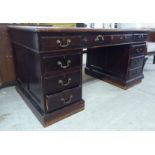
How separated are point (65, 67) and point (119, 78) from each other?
1.03 metres

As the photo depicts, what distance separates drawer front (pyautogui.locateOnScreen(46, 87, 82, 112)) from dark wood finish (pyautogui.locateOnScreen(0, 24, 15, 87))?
90cm

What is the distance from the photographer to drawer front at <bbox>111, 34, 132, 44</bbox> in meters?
1.62

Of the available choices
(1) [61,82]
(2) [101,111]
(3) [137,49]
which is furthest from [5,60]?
(3) [137,49]

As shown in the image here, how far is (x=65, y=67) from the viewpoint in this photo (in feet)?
4.19

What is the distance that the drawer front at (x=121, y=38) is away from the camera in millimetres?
1625

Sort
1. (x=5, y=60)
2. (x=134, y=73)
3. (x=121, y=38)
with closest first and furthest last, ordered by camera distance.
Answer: (x=121, y=38)
(x=5, y=60)
(x=134, y=73)

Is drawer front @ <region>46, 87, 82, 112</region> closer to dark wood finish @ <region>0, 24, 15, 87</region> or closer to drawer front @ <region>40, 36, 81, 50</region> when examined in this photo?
drawer front @ <region>40, 36, 81, 50</region>

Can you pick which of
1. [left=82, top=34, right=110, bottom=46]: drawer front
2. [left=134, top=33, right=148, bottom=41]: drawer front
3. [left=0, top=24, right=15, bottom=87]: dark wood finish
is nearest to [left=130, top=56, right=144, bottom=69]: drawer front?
[left=134, top=33, right=148, bottom=41]: drawer front

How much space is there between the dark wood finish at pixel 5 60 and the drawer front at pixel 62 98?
902mm

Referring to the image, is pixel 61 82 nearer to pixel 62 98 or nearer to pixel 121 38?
pixel 62 98

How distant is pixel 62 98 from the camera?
4.44 ft

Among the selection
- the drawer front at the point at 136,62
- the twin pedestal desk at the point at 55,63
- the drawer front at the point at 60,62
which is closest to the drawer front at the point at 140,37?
the twin pedestal desk at the point at 55,63

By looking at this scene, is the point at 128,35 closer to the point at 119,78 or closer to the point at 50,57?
the point at 119,78

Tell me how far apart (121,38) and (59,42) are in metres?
0.82
